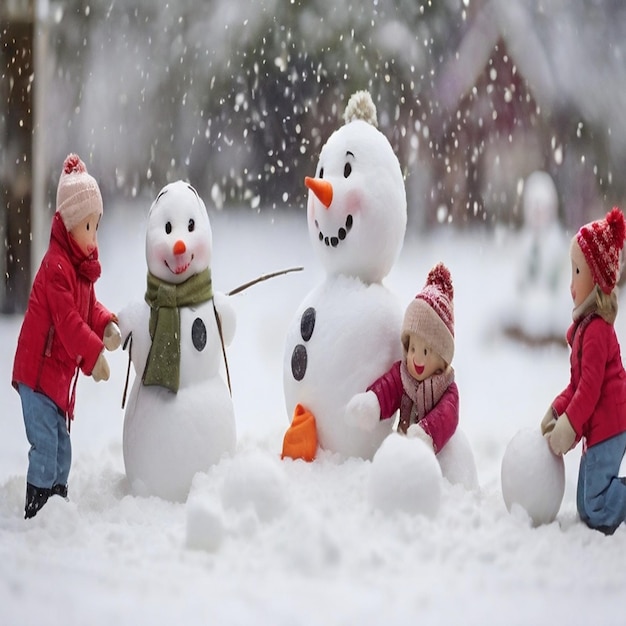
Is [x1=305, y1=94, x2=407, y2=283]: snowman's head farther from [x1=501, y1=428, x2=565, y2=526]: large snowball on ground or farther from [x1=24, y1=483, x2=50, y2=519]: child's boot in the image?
[x1=24, y1=483, x2=50, y2=519]: child's boot

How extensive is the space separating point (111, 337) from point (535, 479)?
2.56 ft

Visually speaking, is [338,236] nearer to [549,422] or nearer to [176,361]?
[176,361]

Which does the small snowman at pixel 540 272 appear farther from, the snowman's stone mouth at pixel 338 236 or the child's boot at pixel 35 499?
the child's boot at pixel 35 499

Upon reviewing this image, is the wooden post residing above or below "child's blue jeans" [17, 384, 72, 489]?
above

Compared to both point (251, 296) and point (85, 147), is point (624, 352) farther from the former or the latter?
point (85, 147)

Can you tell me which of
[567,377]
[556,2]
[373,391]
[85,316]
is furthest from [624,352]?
[85,316]

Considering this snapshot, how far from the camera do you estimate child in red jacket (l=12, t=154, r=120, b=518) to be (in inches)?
63.1

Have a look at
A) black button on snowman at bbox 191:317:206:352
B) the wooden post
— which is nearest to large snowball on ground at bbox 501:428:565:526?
black button on snowman at bbox 191:317:206:352

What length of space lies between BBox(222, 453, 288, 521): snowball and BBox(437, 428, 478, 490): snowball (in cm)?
36

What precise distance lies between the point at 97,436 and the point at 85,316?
54 centimetres

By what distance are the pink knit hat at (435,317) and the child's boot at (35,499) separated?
69 centimetres

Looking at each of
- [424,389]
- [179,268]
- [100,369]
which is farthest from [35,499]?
[424,389]

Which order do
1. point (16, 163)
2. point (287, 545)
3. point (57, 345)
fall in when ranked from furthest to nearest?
1. point (16, 163)
2. point (57, 345)
3. point (287, 545)

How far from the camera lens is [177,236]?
1707 millimetres
